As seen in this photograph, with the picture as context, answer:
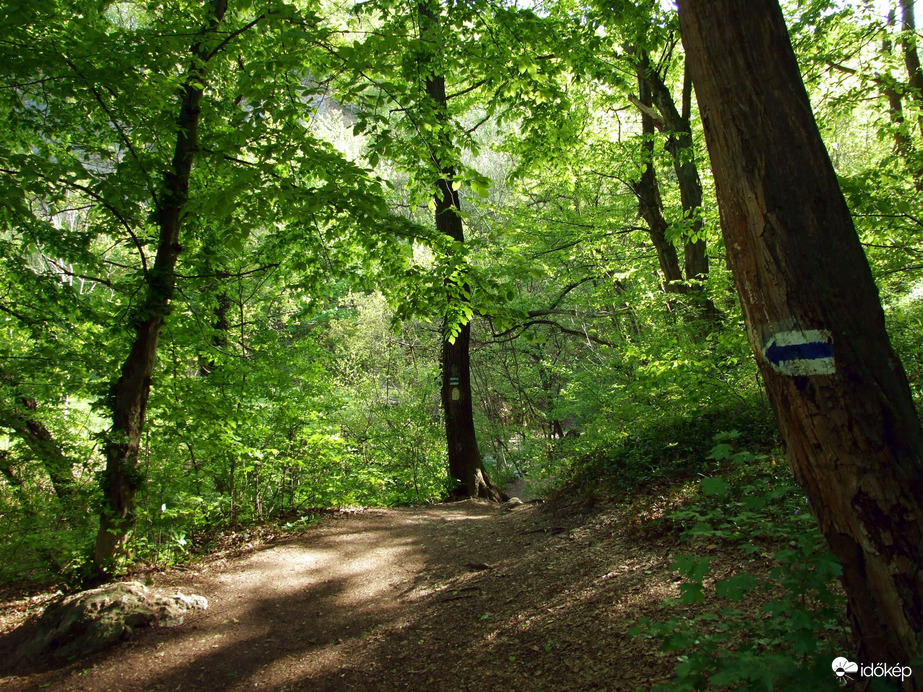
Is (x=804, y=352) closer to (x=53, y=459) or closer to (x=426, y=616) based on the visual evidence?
(x=426, y=616)

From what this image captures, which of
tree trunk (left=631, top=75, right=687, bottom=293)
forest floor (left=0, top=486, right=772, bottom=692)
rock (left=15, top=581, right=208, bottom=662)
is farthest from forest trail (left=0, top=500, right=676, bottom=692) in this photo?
tree trunk (left=631, top=75, right=687, bottom=293)

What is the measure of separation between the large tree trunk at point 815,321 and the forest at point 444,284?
1 centimetres

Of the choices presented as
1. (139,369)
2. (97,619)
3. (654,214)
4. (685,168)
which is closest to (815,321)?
(97,619)

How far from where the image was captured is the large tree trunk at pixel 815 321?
1881mm

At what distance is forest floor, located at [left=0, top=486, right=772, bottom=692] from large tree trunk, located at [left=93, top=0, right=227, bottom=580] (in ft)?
2.46

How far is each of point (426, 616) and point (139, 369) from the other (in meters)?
3.66

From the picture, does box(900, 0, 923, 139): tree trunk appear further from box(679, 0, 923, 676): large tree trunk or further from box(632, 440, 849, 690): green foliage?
box(632, 440, 849, 690): green foliage

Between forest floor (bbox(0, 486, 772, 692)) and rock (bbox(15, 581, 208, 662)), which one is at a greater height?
rock (bbox(15, 581, 208, 662))

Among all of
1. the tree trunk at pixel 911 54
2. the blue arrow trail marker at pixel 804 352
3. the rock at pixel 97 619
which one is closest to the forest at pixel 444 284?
the blue arrow trail marker at pixel 804 352

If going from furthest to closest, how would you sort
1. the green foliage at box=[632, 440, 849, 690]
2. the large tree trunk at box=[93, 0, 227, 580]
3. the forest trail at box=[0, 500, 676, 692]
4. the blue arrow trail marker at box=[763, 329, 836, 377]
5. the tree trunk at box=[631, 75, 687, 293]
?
1. the tree trunk at box=[631, 75, 687, 293]
2. the large tree trunk at box=[93, 0, 227, 580]
3. the forest trail at box=[0, 500, 676, 692]
4. the blue arrow trail marker at box=[763, 329, 836, 377]
5. the green foliage at box=[632, 440, 849, 690]

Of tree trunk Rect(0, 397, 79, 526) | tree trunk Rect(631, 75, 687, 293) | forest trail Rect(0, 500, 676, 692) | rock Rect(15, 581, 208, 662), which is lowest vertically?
forest trail Rect(0, 500, 676, 692)

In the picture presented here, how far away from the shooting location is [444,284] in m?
4.45

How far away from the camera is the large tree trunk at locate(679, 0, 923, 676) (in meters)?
1.88

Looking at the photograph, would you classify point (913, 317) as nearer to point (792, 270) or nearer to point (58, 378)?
point (792, 270)
